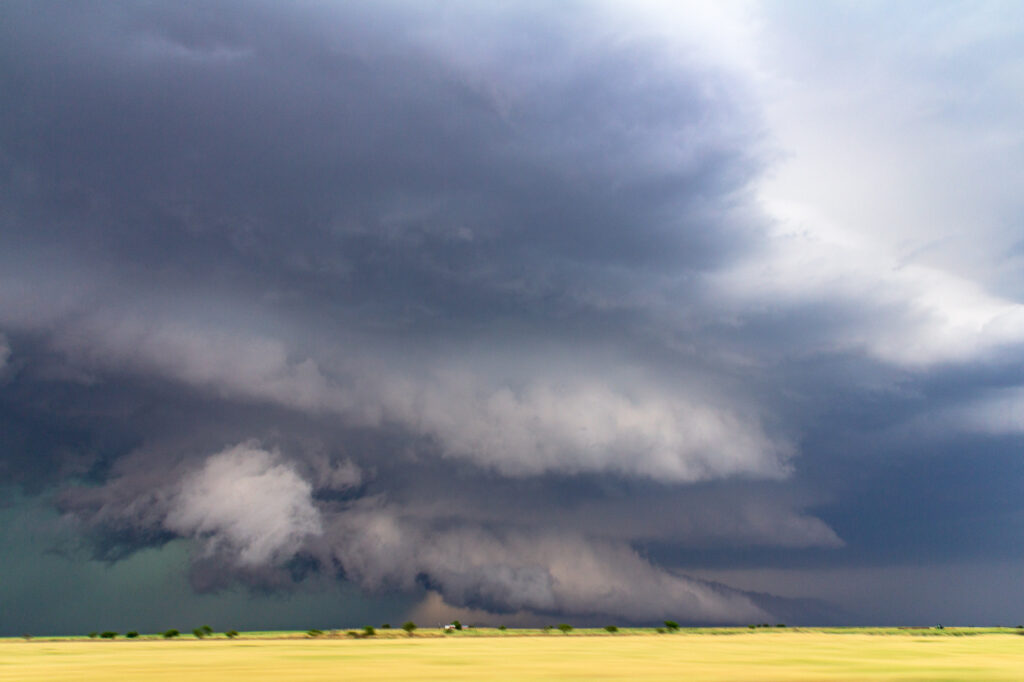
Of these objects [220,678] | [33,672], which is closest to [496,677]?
[220,678]

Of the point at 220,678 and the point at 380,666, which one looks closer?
the point at 220,678

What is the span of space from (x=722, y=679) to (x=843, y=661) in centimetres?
3402

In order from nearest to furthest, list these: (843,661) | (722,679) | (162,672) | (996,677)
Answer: (722,679) → (996,677) → (162,672) → (843,661)

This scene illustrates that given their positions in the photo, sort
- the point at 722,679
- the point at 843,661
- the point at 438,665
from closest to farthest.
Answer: the point at 722,679 < the point at 438,665 < the point at 843,661

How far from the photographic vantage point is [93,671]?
65.1 m

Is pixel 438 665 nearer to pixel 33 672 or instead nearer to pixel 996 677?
pixel 33 672

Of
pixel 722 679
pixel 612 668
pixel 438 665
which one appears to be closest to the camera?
pixel 722 679

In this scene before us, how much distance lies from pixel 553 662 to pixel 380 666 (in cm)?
1638

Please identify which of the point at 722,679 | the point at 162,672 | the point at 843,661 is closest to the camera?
the point at 722,679

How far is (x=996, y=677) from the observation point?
183 ft

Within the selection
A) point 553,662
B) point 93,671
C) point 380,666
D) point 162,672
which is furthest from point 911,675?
point 93,671

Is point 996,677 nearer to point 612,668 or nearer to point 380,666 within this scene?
point 612,668

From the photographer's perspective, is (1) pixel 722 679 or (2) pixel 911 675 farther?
(2) pixel 911 675

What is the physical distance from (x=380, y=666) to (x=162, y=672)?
18315 mm
